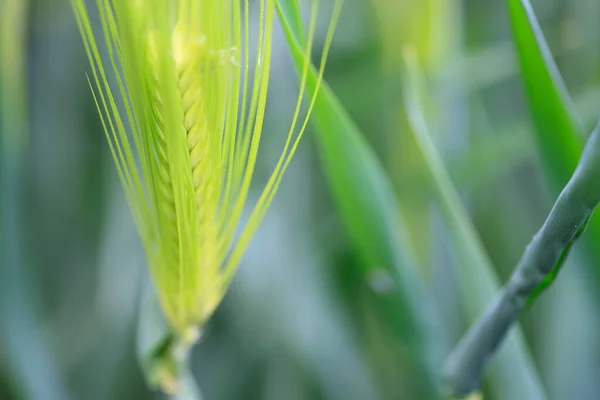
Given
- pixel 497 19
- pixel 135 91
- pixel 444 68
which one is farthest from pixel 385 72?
pixel 135 91

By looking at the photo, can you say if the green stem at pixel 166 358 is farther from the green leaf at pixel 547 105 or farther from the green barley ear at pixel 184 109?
the green leaf at pixel 547 105

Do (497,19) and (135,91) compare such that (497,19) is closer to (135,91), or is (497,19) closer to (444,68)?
(444,68)

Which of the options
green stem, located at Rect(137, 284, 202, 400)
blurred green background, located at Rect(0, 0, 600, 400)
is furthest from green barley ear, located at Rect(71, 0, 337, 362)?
blurred green background, located at Rect(0, 0, 600, 400)

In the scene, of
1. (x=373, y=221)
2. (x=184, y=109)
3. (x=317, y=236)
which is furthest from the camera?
(x=317, y=236)

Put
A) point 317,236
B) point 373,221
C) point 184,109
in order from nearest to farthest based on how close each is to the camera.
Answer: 1. point 184,109
2. point 373,221
3. point 317,236

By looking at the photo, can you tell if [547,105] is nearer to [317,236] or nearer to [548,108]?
[548,108]

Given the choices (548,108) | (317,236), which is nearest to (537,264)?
(548,108)

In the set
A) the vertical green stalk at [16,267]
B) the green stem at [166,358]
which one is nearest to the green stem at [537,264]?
the green stem at [166,358]

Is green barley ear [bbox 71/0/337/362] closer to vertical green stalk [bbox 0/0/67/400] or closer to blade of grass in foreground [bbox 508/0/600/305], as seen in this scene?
blade of grass in foreground [bbox 508/0/600/305]
